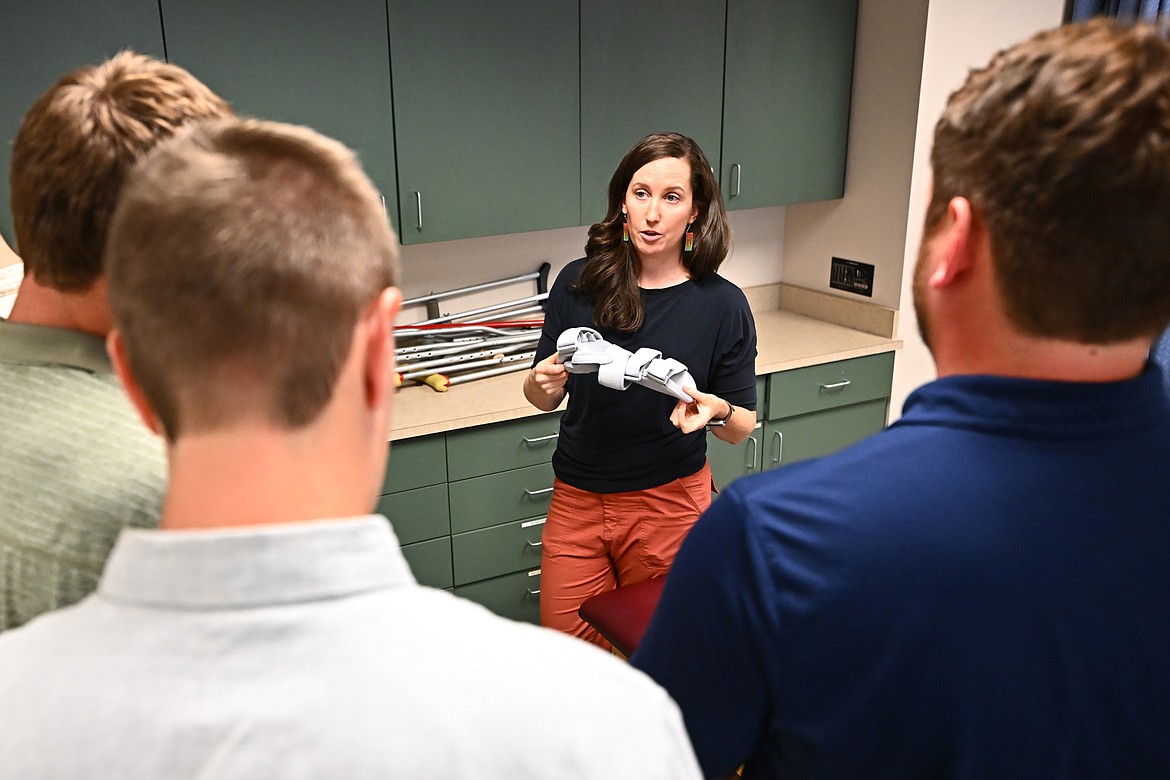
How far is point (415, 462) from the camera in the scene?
2.62 m

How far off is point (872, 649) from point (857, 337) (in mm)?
2815

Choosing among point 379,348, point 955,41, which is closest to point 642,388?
point 379,348

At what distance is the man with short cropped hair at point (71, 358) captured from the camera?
81 cm

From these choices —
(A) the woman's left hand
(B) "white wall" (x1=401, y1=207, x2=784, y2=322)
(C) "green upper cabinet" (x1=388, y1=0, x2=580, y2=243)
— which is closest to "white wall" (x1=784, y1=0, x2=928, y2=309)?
(B) "white wall" (x1=401, y1=207, x2=784, y2=322)

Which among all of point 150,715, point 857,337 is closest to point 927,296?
point 150,715

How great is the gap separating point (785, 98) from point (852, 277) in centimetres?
74

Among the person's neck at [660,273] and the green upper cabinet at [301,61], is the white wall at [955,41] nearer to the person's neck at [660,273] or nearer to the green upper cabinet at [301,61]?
the person's neck at [660,273]

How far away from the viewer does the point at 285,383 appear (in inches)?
21.5

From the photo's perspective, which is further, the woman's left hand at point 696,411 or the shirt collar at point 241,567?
the woman's left hand at point 696,411

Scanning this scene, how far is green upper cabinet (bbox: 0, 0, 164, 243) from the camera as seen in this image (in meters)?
2.21

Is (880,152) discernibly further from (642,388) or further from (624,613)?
(624,613)

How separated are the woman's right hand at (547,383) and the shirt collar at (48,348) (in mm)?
1254

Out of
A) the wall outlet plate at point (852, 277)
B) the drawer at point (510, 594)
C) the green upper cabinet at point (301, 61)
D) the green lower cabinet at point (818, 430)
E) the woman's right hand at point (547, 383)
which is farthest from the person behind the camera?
the wall outlet plate at point (852, 277)

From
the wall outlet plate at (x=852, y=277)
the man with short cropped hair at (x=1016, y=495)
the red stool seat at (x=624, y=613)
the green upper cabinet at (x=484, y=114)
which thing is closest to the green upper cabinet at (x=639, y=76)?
the green upper cabinet at (x=484, y=114)
